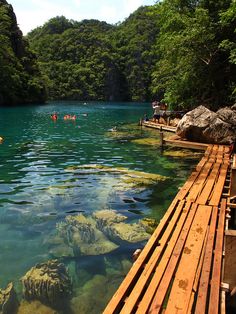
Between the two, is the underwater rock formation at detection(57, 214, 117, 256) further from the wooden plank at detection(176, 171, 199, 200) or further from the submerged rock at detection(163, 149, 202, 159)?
the submerged rock at detection(163, 149, 202, 159)

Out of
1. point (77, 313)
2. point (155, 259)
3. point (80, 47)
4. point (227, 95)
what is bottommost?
point (77, 313)

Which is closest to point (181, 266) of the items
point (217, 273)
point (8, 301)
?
point (217, 273)

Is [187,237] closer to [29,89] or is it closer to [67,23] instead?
[29,89]

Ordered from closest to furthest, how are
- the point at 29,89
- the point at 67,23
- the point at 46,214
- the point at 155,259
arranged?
the point at 155,259, the point at 46,214, the point at 29,89, the point at 67,23

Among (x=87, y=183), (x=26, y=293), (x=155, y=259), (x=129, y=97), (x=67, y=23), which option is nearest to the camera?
(x=155, y=259)

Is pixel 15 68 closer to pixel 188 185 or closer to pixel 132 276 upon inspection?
pixel 188 185

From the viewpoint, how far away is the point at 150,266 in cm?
595

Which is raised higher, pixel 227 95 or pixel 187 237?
pixel 227 95

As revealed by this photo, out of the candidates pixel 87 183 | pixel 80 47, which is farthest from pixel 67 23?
pixel 87 183

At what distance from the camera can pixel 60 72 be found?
489 feet

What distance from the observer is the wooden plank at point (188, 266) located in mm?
4926

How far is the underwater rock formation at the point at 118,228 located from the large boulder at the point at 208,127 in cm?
1041

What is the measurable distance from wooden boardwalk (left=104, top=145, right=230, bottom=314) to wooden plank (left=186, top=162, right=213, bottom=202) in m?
0.08

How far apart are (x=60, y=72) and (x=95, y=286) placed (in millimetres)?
149818
